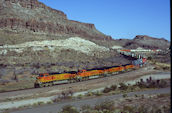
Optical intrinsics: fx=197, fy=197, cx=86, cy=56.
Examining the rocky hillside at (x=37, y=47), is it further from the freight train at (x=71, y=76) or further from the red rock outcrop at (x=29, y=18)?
the freight train at (x=71, y=76)

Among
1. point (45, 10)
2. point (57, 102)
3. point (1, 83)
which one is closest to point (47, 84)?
point (1, 83)

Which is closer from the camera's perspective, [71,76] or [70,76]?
[70,76]

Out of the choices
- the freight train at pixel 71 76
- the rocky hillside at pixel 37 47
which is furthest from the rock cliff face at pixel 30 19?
the freight train at pixel 71 76

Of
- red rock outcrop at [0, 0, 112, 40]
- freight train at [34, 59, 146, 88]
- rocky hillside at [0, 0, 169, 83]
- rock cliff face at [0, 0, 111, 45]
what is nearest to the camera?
freight train at [34, 59, 146, 88]

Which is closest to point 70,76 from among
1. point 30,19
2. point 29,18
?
point 30,19

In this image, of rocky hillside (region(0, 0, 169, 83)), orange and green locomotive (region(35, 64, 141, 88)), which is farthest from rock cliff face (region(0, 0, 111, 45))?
orange and green locomotive (region(35, 64, 141, 88))

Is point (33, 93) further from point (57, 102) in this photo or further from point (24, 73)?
point (24, 73)

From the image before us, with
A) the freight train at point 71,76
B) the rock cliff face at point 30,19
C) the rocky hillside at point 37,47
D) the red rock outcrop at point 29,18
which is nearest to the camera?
the freight train at point 71,76

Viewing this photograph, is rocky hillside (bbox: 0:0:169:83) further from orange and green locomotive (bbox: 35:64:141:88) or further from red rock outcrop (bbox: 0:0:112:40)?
orange and green locomotive (bbox: 35:64:141:88)

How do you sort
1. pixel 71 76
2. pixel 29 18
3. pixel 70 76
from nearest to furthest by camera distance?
pixel 70 76 → pixel 71 76 → pixel 29 18

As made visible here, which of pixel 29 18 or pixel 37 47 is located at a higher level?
pixel 29 18

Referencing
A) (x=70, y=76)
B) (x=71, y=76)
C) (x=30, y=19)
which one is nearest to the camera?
(x=70, y=76)

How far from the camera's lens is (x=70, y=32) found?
371 ft

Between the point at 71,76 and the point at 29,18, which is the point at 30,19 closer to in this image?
the point at 29,18
